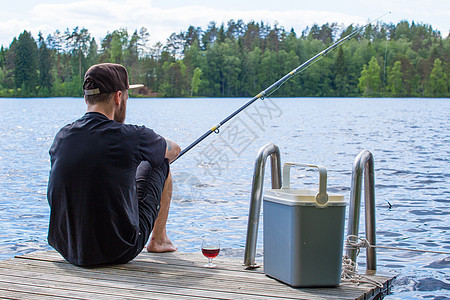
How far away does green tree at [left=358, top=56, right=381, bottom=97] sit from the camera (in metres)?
69.6

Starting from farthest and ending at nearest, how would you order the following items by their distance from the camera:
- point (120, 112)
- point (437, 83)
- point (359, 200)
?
point (437, 83)
point (359, 200)
point (120, 112)

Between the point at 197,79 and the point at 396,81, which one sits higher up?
the point at 396,81

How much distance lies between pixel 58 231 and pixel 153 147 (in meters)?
0.78

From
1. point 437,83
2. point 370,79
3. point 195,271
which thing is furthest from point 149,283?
point 437,83

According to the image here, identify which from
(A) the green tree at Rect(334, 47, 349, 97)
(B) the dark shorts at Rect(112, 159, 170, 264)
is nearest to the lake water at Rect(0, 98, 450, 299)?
(B) the dark shorts at Rect(112, 159, 170, 264)

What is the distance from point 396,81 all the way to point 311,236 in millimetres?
85338

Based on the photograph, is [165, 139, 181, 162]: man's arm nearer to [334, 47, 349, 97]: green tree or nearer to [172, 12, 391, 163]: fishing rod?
[172, 12, 391, 163]: fishing rod

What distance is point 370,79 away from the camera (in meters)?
76.8

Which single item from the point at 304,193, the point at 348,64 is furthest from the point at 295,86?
the point at 304,193

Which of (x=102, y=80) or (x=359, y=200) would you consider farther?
(x=359, y=200)

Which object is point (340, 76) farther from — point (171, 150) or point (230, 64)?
point (171, 150)

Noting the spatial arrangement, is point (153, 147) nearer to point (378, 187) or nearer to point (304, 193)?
point (304, 193)

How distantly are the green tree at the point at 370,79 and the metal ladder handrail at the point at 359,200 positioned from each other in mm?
64528

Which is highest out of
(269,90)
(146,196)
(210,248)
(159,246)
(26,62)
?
(26,62)
